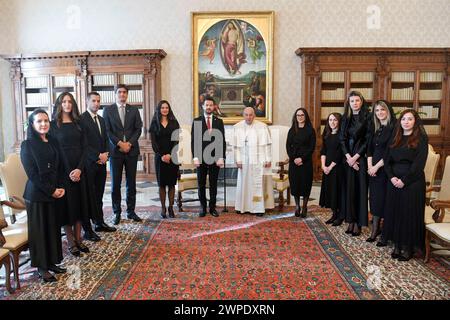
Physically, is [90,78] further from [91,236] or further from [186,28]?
[91,236]

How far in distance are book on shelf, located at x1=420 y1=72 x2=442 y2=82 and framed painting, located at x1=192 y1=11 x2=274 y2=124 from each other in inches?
128

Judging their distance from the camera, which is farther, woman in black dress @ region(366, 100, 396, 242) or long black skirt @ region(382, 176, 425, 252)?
woman in black dress @ region(366, 100, 396, 242)

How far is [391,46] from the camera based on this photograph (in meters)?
8.29

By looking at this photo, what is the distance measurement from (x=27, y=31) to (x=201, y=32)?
3.98 metres

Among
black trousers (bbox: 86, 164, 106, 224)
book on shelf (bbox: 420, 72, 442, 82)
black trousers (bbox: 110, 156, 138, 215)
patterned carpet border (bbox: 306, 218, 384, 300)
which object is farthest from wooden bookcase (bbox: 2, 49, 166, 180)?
book on shelf (bbox: 420, 72, 442, 82)

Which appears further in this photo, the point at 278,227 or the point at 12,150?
the point at 12,150

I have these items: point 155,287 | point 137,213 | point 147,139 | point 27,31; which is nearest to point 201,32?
point 147,139

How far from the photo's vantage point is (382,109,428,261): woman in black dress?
3.62 meters

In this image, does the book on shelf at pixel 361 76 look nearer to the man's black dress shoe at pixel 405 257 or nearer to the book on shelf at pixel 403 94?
the book on shelf at pixel 403 94

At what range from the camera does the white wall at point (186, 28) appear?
827cm

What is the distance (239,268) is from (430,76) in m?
6.90

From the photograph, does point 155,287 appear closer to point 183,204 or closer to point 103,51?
point 183,204

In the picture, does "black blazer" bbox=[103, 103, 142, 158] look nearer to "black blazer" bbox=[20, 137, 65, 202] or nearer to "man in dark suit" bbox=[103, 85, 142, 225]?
"man in dark suit" bbox=[103, 85, 142, 225]

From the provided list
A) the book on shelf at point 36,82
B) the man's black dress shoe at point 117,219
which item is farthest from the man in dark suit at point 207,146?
the book on shelf at point 36,82
